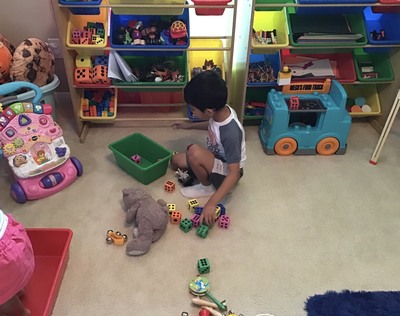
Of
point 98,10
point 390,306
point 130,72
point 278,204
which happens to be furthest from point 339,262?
point 98,10

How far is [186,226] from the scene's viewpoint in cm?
167

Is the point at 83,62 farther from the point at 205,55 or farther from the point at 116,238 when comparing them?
the point at 116,238

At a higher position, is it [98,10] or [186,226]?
[98,10]

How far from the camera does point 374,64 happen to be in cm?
228

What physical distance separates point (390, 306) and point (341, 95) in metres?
1.04

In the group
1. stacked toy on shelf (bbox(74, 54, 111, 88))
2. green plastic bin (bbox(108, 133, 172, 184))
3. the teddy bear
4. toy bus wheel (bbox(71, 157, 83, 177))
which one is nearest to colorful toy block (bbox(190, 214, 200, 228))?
the teddy bear

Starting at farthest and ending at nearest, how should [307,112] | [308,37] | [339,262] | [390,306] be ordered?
[307,112], [308,37], [339,262], [390,306]

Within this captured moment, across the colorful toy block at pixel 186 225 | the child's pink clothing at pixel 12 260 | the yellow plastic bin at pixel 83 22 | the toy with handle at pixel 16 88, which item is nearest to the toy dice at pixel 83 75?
the yellow plastic bin at pixel 83 22

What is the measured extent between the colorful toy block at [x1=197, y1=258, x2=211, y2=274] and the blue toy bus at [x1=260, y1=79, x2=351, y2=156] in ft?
2.72

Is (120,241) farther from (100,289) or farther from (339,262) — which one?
(339,262)

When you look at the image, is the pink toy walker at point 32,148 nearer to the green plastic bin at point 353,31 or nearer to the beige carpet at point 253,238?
the beige carpet at point 253,238

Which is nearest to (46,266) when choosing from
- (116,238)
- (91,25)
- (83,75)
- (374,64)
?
(116,238)

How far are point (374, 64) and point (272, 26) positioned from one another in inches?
25.1

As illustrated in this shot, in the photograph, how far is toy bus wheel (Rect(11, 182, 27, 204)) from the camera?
1772 millimetres
